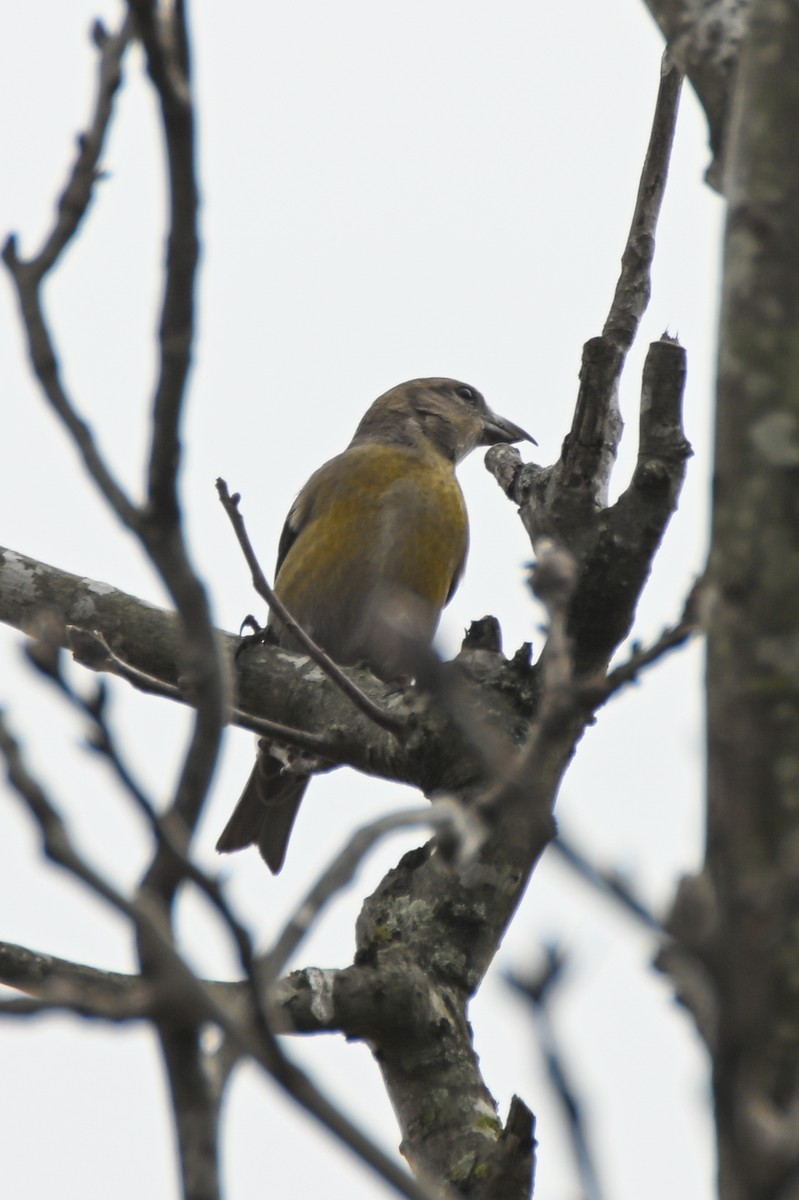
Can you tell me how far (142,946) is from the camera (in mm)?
1411

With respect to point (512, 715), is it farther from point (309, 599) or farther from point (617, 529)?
point (309, 599)

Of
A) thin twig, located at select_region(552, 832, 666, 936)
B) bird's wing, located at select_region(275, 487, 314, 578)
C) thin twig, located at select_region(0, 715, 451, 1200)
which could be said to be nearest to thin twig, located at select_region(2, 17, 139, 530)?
thin twig, located at select_region(0, 715, 451, 1200)

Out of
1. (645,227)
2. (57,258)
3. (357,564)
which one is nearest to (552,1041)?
(57,258)

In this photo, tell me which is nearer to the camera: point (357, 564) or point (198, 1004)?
point (198, 1004)

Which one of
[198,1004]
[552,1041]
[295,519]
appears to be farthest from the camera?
[295,519]

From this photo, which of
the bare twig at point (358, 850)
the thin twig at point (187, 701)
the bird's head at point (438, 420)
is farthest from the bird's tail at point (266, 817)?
the bare twig at point (358, 850)

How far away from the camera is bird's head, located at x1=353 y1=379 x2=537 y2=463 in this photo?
267 inches

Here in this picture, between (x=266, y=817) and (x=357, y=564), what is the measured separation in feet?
3.52

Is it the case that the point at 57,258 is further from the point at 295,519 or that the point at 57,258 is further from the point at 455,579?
the point at 455,579

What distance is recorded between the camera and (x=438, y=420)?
693cm

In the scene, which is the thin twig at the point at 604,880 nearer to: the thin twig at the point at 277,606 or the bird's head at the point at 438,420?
the thin twig at the point at 277,606

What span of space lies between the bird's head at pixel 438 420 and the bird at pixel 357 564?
330mm

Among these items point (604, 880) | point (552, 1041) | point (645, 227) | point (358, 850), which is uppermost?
point (645, 227)

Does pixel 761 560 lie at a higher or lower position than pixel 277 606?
lower
